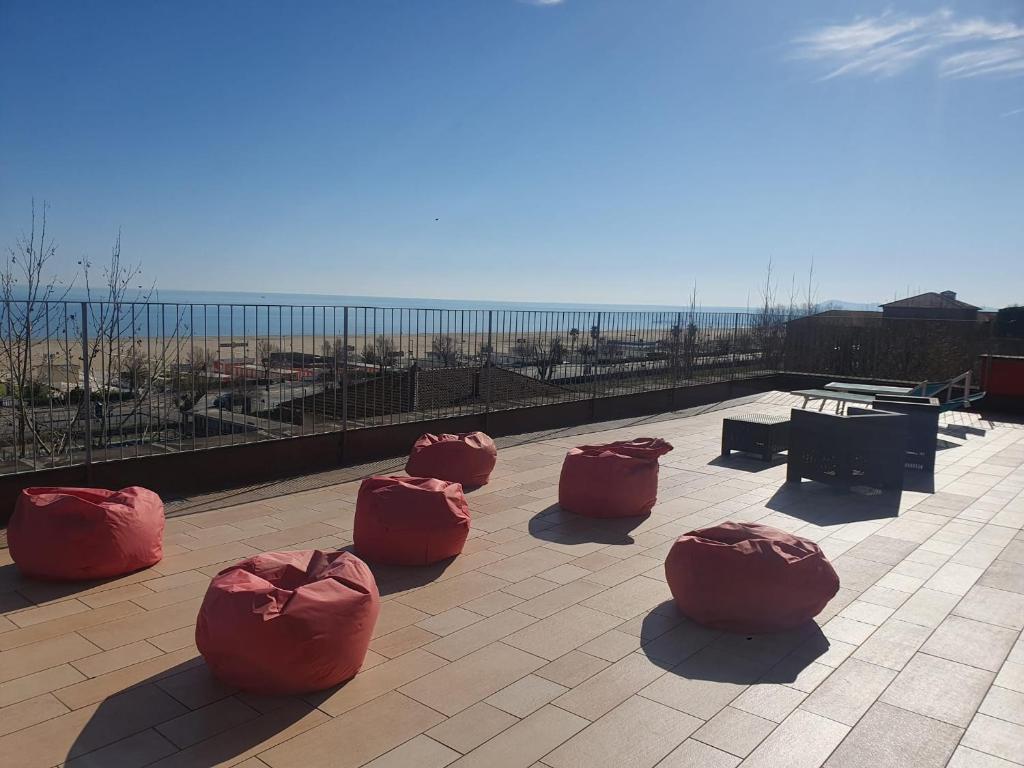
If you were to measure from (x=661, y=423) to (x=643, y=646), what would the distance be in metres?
9.31

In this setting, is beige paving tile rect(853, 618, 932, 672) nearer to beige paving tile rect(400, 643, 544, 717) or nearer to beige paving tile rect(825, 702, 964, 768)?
beige paving tile rect(825, 702, 964, 768)

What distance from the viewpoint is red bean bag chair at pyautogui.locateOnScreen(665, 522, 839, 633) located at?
4.69 m

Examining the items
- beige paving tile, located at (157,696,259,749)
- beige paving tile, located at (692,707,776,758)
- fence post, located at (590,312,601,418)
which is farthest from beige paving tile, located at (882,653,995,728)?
fence post, located at (590,312,601,418)

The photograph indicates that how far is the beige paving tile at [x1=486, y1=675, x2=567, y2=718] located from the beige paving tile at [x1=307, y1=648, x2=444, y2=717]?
48cm

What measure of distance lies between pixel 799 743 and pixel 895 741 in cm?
48

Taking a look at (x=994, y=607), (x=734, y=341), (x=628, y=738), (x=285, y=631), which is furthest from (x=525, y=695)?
(x=734, y=341)

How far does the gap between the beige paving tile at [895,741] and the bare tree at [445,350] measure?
7.88m

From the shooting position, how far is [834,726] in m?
3.69

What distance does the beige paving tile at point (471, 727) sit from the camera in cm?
348

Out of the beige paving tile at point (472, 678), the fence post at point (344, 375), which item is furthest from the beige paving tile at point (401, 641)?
the fence post at point (344, 375)

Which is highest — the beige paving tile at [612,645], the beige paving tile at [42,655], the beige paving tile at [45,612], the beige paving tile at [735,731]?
the beige paving tile at [735,731]

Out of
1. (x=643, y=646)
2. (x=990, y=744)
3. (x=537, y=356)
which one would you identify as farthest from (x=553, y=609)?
(x=537, y=356)

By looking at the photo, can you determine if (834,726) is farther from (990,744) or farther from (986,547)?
(986,547)

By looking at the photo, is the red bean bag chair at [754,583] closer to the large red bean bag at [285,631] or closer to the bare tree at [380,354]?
the large red bean bag at [285,631]
